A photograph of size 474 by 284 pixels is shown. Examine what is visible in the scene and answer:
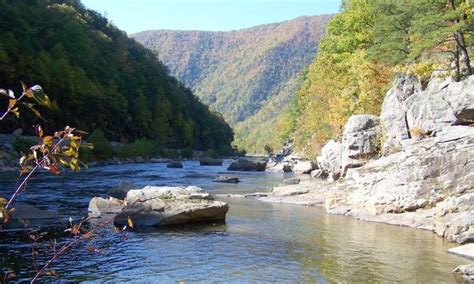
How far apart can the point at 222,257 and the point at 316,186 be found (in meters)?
19.1

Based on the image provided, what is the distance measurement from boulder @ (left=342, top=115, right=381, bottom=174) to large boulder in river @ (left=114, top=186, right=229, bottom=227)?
13.3 meters

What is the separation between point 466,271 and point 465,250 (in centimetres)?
285

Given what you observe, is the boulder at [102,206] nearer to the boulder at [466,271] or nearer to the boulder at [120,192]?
the boulder at [120,192]

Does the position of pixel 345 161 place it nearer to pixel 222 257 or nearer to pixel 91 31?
pixel 222 257

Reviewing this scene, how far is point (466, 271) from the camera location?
13.7 m

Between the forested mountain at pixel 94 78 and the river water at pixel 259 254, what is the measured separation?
50.0 meters

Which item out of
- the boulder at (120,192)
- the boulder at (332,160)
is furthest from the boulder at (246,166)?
the boulder at (120,192)

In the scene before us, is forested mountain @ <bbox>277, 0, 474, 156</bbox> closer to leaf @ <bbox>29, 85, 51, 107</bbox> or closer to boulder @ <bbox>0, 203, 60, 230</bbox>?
boulder @ <bbox>0, 203, 60, 230</bbox>

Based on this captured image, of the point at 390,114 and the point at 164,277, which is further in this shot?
the point at 390,114

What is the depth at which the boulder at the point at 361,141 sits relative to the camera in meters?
33.2

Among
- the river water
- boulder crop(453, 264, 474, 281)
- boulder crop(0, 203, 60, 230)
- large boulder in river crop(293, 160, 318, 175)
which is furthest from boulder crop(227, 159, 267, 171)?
boulder crop(453, 264, 474, 281)

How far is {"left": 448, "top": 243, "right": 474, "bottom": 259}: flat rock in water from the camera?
1602cm

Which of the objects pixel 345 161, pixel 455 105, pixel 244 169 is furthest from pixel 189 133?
pixel 455 105

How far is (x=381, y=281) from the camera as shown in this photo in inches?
529
